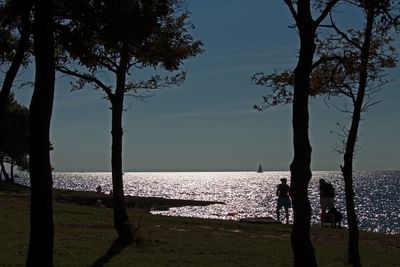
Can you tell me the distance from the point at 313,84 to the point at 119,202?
6.66 meters

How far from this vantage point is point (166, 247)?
16.3 metres

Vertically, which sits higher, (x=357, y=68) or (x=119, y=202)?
(x=357, y=68)

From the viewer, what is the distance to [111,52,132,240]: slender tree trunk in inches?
661

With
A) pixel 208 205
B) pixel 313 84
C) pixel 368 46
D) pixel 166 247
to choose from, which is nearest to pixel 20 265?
pixel 166 247

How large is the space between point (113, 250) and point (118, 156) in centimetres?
280

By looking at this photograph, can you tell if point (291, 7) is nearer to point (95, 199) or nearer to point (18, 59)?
point (18, 59)

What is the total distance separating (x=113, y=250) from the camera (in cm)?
1523

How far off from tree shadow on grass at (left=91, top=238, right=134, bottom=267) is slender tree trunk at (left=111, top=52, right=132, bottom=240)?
0.65 ft

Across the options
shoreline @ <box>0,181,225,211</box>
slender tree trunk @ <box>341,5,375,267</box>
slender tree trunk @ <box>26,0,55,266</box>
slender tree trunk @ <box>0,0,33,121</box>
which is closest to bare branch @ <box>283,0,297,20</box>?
slender tree trunk @ <box>341,5,375,267</box>

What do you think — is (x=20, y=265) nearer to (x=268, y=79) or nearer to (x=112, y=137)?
(x=112, y=137)

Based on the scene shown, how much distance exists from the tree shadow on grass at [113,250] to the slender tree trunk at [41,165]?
136 inches

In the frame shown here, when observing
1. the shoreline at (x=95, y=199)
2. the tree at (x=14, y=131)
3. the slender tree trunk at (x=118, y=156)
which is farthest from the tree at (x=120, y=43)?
the tree at (x=14, y=131)

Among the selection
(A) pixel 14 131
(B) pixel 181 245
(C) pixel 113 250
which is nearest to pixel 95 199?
(A) pixel 14 131

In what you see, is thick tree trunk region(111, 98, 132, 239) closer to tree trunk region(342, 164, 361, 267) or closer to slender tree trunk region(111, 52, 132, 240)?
slender tree trunk region(111, 52, 132, 240)
